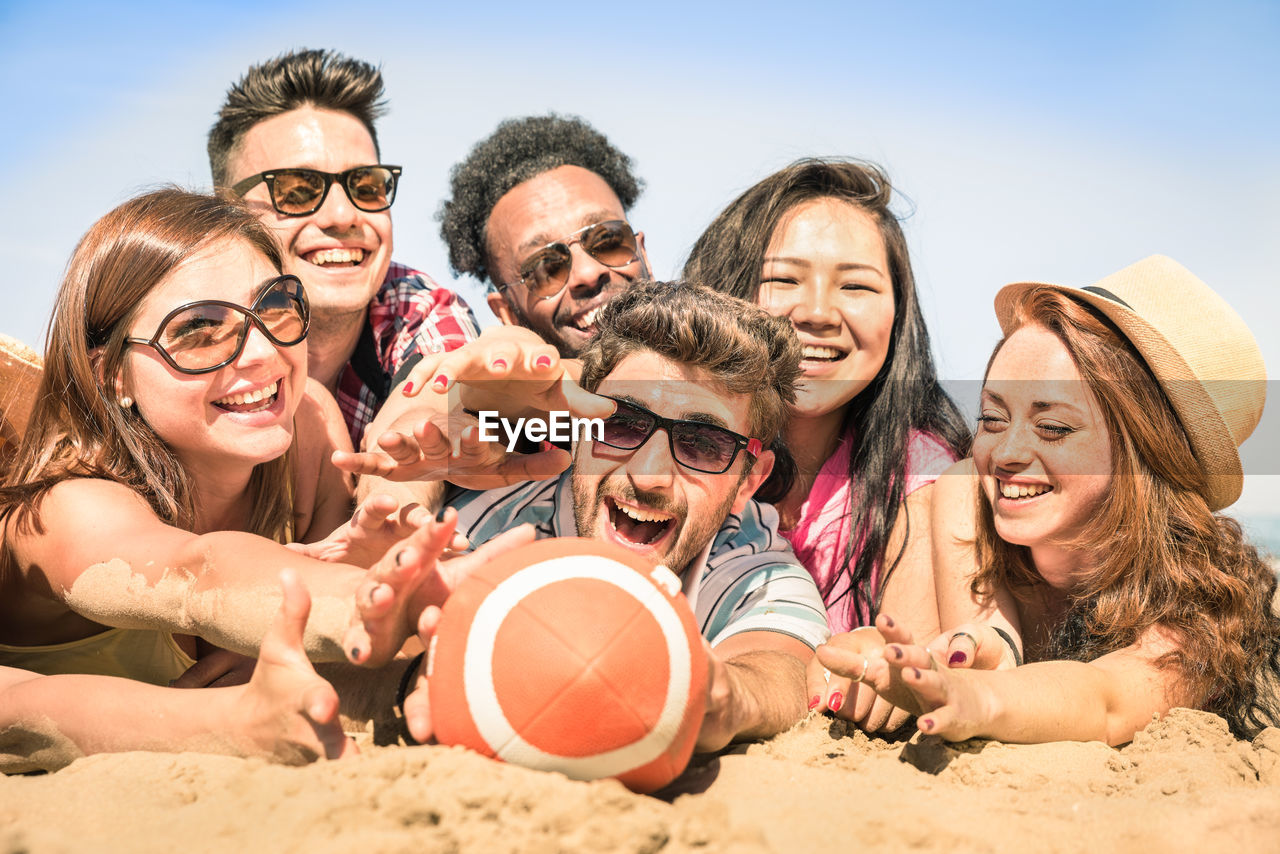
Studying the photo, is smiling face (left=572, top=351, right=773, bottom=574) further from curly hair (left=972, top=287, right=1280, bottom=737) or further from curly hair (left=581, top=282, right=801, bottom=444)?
curly hair (left=972, top=287, right=1280, bottom=737)

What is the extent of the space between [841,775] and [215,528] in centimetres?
274

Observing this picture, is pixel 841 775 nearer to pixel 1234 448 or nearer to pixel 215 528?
pixel 1234 448

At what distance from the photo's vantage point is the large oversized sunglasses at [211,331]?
378 cm

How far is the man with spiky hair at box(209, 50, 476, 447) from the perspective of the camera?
5863 millimetres

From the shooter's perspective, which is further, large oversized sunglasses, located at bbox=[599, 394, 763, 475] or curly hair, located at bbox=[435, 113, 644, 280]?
curly hair, located at bbox=[435, 113, 644, 280]

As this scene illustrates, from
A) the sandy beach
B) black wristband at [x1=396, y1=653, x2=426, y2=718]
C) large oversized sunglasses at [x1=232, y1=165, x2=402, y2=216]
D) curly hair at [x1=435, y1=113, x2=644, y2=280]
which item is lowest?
the sandy beach

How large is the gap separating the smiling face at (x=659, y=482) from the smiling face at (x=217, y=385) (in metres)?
1.30

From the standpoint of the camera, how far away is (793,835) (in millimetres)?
2510

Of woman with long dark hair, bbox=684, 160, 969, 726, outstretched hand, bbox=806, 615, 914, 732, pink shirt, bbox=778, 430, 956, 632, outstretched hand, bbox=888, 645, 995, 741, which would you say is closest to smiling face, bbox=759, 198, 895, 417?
woman with long dark hair, bbox=684, 160, 969, 726

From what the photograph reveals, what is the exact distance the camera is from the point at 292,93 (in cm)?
623

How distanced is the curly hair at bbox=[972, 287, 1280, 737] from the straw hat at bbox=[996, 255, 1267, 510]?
0.27ft

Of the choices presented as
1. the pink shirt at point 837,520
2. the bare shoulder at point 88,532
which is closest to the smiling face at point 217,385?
the bare shoulder at point 88,532

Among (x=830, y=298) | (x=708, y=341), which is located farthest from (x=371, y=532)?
(x=830, y=298)

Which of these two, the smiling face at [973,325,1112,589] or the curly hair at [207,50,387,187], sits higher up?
the curly hair at [207,50,387,187]
